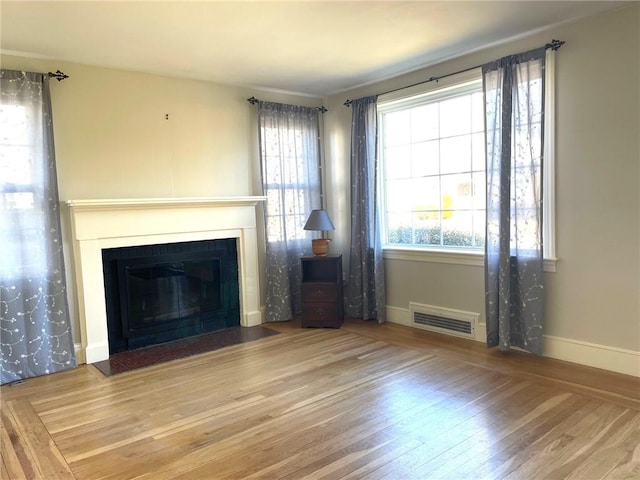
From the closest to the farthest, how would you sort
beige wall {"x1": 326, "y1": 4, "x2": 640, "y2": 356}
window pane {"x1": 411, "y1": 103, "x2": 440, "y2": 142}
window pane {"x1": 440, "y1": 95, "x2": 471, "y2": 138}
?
beige wall {"x1": 326, "y1": 4, "x2": 640, "y2": 356}
window pane {"x1": 440, "y1": 95, "x2": 471, "y2": 138}
window pane {"x1": 411, "y1": 103, "x2": 440, "y2": 142}

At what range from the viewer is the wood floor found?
2242 millimetres

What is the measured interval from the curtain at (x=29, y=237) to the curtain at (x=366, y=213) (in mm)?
2747

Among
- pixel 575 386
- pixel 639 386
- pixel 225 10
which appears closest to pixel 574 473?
pixel 575 386

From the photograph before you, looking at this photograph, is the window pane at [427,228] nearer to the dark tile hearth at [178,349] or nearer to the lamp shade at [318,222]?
the lamp shade at [318,222]

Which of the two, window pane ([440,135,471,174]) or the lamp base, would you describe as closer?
window pane ([440,135,471,174])

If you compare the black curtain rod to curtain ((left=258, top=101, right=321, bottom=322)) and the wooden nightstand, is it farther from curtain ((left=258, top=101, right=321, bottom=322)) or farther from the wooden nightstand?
the wooden nightstand

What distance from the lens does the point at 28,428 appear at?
2738mm

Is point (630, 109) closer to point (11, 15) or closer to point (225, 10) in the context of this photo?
point (225, 10)

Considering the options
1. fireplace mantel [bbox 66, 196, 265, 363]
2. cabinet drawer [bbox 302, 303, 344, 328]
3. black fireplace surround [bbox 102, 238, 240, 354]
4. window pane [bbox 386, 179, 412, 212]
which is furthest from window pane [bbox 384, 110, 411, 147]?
black fireplace surround [bbox 102, 238, 240, 354]

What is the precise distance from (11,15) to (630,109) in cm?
400

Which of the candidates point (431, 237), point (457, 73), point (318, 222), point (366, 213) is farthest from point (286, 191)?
point (457, 73)

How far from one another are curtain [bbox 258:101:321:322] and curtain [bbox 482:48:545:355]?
2030 millimetres

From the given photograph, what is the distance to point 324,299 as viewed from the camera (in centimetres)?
475

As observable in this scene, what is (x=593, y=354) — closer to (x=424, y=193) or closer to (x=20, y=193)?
(x=424, y=193)
